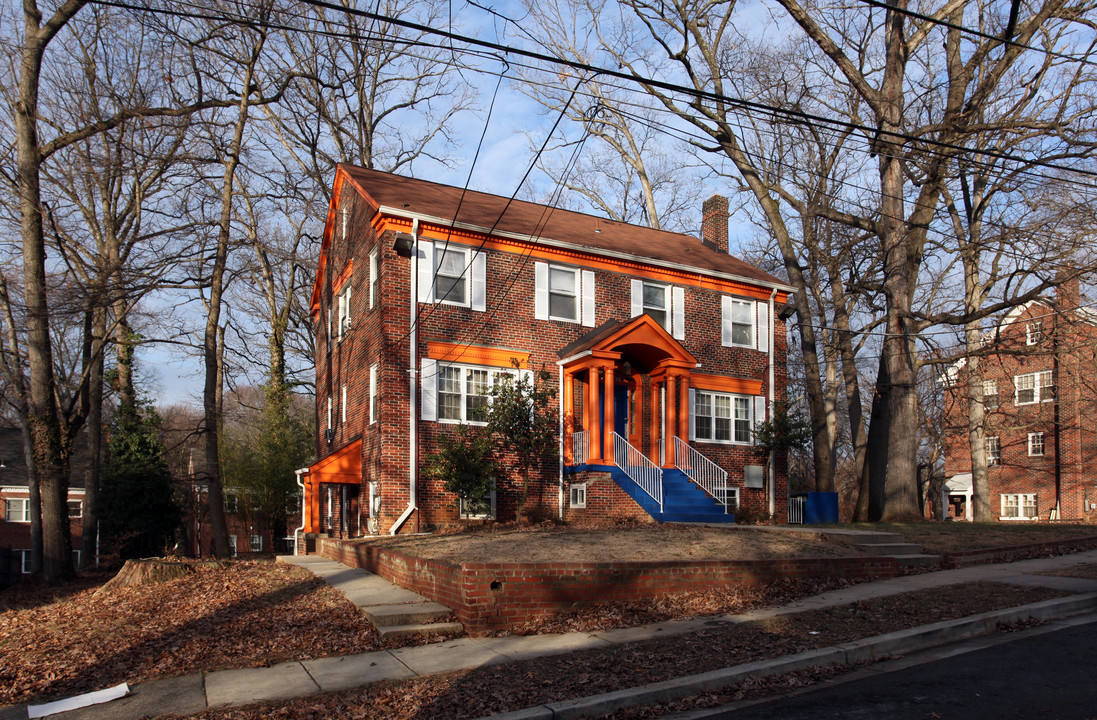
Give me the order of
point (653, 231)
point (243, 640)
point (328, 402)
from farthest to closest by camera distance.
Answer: point (653, 231) < point (328, 402) < point (243, 640)

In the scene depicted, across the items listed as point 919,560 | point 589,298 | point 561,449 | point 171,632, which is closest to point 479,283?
point 589,298

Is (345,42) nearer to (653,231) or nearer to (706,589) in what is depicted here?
(653,231)

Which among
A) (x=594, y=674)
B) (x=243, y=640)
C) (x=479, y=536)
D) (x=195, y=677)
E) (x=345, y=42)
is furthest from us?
(x=345, y=42)

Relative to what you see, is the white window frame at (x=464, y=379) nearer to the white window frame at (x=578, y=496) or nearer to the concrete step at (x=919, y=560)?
the white window frame at (x=578, y=496)

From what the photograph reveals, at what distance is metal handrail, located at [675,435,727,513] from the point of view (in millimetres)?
19562

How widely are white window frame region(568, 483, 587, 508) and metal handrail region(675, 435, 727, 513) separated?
267 centimetres

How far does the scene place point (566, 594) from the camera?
30.4 feet

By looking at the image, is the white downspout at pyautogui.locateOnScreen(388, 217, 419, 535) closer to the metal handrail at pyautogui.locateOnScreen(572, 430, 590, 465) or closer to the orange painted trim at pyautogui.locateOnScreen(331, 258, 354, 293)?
the orange painted trim at pyautogui.locateOnScreen(331, 258, 354, 293)

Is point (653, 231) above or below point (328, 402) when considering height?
above

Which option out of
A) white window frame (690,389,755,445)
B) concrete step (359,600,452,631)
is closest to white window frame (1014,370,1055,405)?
white window frame (690,389,755,445)

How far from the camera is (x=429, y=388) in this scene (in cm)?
1766

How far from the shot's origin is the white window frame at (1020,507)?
3488 centimetres

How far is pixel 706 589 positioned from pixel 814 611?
4.59 feet

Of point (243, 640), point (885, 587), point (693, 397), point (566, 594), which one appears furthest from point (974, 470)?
point (243, 640)
